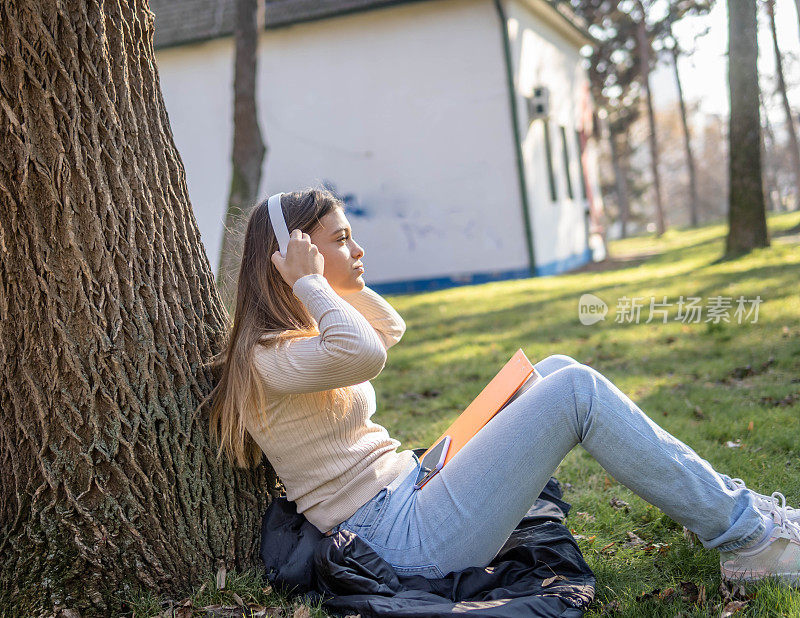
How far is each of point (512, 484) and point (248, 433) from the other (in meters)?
1.00

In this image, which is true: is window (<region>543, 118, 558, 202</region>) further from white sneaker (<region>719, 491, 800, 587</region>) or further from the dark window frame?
white sneaker (<region>719, 491, 800, 587</region>)

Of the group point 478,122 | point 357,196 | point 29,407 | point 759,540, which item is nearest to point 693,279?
point 478,122

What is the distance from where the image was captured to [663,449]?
2477mm

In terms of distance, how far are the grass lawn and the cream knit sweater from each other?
427 mm

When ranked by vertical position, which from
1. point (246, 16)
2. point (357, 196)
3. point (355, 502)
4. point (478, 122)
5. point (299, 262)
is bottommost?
point (355, 502)

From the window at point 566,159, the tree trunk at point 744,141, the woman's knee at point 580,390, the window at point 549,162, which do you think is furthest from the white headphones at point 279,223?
the window at point 566,159

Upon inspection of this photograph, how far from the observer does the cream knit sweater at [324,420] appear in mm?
2541

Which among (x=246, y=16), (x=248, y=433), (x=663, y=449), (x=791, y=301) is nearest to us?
(x=663, y=449)

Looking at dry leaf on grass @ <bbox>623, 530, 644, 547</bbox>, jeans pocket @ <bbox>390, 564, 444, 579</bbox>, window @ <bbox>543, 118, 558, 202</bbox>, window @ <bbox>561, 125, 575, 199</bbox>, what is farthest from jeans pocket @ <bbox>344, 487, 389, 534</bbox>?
window @ <bbox>561, 125, 575, 199</bbox>

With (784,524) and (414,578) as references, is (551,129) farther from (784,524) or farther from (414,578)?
(414,578)

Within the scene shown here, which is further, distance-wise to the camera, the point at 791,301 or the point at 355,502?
the point at 791,301

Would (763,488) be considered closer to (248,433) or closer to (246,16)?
(248,433)

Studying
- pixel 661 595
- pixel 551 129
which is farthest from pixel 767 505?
pixel 551 129

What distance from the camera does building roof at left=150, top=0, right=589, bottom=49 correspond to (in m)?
14.0
